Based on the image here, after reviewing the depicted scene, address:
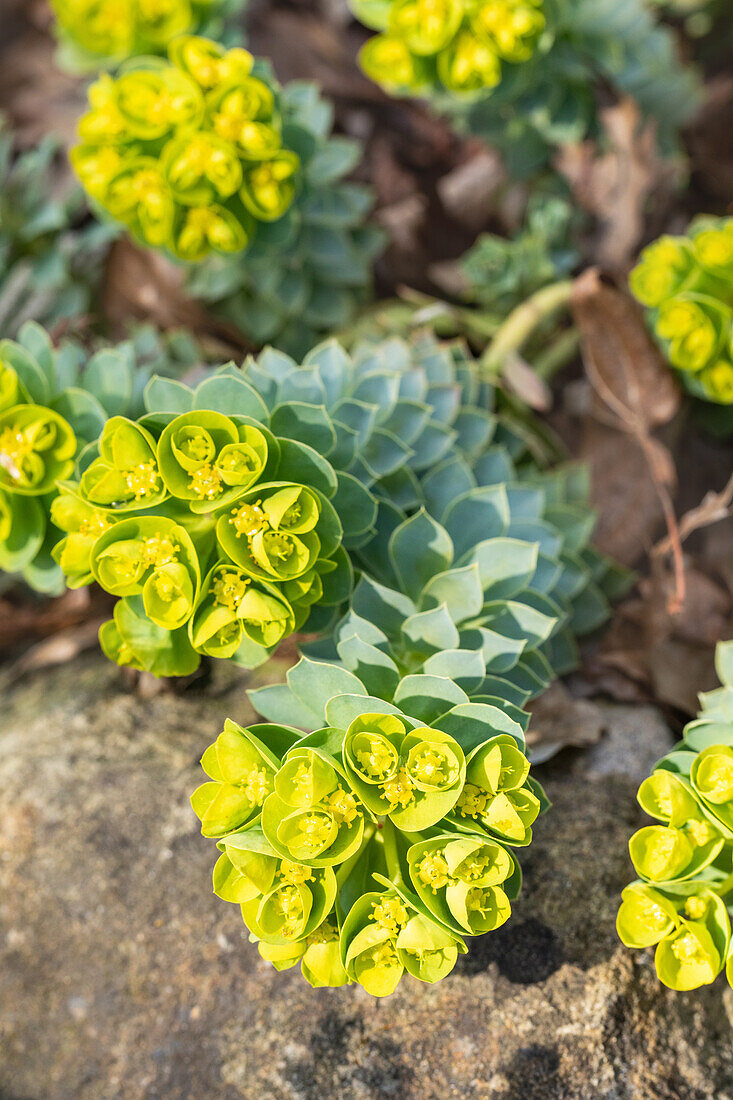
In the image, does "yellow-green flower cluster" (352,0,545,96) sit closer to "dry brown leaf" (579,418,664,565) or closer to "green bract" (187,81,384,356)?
"green bract" (187,81,384,356)

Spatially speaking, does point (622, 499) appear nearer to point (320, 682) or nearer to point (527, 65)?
point (527, 65)

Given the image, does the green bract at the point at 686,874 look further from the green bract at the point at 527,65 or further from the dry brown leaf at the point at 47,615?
the green bract at the point at 527,65

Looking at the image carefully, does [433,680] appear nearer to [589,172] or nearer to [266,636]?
[266,636]

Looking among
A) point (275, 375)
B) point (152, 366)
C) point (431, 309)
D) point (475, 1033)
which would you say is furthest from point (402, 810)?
point (431, 309)

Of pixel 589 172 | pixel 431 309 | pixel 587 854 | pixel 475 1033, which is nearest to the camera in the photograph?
pixel 475 1033

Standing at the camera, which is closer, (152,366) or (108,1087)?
(108,1087)

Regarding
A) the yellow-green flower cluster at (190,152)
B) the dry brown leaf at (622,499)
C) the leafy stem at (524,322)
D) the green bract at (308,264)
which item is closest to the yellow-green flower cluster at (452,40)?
the green bract at (308,264)

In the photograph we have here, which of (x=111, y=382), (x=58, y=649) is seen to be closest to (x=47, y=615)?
(x=58, y=649)

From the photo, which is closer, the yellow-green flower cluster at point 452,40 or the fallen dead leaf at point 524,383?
the yellow-green flower cluster at point 452,40
